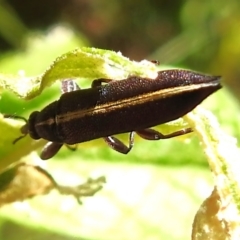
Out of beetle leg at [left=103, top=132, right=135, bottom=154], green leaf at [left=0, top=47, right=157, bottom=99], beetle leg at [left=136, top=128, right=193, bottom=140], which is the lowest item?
green leaf at [left=0, top=47, right=157, bottom=99]

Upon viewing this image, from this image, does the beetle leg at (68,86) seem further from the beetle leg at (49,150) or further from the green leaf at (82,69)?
the green leaf at (82,69)

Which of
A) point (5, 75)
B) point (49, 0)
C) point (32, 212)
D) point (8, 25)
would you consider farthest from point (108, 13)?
point (5, 75)

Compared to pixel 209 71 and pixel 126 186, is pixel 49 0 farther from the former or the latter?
pixel 126 186

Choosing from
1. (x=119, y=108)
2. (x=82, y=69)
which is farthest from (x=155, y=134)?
(x=82, y=69)

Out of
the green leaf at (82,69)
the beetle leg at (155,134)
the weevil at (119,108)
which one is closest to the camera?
the green leaf at (82,69)

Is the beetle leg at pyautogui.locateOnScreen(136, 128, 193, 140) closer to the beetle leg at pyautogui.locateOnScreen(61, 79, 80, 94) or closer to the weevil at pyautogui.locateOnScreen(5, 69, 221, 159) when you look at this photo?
the weevil at pyautogui.locateOnScreen(5, 69, 221, 159)

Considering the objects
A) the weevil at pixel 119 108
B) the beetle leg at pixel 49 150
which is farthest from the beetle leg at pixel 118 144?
the beetle leg at pixel 49 150

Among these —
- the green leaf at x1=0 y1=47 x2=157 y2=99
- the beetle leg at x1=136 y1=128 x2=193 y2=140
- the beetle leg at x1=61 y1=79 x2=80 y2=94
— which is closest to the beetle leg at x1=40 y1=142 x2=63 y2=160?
the beetle leg at x1=61 y1=79 x2=80 y2=94
